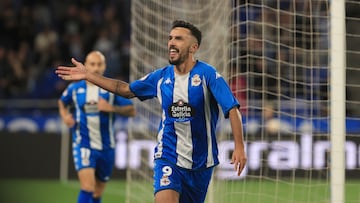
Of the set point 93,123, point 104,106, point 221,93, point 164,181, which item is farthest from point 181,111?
point 93,123

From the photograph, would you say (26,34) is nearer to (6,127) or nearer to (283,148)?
(6,127)

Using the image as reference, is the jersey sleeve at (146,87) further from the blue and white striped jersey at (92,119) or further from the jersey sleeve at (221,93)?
the blue and white striped jersey at (92,119)

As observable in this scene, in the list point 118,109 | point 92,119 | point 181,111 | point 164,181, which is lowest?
point 164,181

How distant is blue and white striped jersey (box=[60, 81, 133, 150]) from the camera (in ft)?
36.6

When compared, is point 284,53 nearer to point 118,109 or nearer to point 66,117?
point 118,109

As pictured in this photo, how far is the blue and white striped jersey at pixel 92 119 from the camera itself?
439 inches

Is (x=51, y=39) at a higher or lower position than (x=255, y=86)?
higher

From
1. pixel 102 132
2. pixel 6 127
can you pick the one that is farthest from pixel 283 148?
pixel 6 127

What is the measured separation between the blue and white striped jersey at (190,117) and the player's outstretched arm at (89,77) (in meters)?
0.31

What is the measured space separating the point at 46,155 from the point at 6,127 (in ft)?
4.13

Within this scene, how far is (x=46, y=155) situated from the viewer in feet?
Answer: 57.1

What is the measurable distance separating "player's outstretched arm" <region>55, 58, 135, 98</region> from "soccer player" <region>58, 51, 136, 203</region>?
315cm

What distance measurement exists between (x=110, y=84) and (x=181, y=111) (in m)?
0.63

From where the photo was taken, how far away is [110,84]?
7746 millimetres
